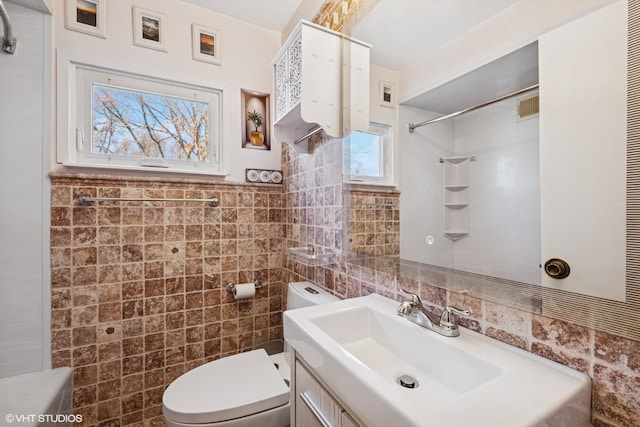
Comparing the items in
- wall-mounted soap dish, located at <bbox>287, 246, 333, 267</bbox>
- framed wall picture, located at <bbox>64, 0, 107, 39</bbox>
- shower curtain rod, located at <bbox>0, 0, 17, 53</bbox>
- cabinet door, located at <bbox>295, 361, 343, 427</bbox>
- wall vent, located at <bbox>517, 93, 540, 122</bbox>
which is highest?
framed wall picture, located at <bbox>64, 0, 107, 39</bbox>

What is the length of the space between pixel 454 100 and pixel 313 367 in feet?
2.85

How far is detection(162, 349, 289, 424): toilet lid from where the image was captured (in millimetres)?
1053

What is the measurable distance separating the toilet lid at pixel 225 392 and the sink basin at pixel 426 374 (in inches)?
18.1

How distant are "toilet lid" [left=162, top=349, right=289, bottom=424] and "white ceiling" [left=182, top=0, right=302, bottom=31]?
2088 millimetres

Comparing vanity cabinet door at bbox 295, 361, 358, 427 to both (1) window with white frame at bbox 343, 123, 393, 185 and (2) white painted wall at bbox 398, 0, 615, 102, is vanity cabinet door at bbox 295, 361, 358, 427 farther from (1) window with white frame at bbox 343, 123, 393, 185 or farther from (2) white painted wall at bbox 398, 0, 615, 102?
(2) white painted wall at bbox 398, 0, 615, 102

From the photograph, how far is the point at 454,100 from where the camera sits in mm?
820

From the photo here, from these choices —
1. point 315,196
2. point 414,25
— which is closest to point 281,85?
point 315,196

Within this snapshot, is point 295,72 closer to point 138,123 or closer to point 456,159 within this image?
point 456,159

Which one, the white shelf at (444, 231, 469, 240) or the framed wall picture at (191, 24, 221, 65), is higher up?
the framed wall picture at (191, 24, 221, 65)

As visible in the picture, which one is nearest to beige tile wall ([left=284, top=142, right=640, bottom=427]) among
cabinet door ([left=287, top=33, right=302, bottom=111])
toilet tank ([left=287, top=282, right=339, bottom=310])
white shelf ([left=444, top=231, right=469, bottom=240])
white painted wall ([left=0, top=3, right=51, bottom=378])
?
white shelf ([left=444, top=231, right=469, bottom=240])

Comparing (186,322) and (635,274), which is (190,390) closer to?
(186,322)

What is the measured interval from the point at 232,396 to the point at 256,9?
2.17m

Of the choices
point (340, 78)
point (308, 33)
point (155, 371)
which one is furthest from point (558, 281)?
point (155, 371)

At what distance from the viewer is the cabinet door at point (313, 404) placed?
683 millimetres
